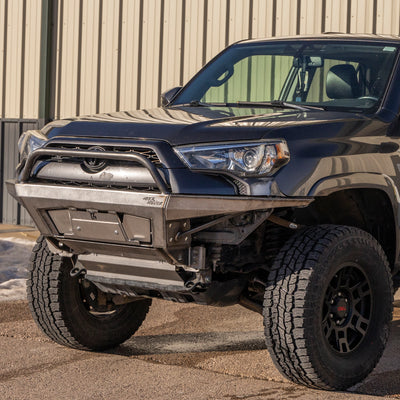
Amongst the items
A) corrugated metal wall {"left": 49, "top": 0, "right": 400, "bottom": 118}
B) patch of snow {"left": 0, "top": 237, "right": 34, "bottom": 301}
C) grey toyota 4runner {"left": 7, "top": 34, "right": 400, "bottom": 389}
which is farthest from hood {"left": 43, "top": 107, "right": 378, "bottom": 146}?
corrugated metal wall {"left": 49, "top": 0, "right": 400, "bottom": 118}

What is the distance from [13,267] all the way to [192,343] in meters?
3.05

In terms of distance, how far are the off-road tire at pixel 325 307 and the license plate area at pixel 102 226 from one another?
72 centimetres

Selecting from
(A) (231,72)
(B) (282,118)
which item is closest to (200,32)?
(A) (231,72)

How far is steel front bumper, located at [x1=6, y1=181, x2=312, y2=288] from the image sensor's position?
13.7ft

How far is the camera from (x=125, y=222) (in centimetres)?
433

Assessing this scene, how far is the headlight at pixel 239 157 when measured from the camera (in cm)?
425

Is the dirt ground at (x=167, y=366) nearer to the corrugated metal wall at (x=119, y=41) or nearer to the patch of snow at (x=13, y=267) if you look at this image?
the patch of snow at (x=13, y=267)

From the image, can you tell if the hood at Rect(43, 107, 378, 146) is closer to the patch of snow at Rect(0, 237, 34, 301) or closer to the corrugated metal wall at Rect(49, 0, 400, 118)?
the patch of snow at Rect(0, 237, 34, 301)

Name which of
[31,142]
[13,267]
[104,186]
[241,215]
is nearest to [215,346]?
[241,215]

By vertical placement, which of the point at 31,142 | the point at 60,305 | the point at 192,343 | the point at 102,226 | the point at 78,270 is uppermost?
the point at 31,142

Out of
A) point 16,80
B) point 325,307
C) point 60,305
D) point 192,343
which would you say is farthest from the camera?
point 16,80

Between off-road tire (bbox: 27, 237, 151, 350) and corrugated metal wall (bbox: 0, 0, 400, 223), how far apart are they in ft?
18.0

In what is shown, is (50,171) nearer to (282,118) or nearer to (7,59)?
(282,118)

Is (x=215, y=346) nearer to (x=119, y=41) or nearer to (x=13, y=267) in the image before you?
(x=13, y=267)
